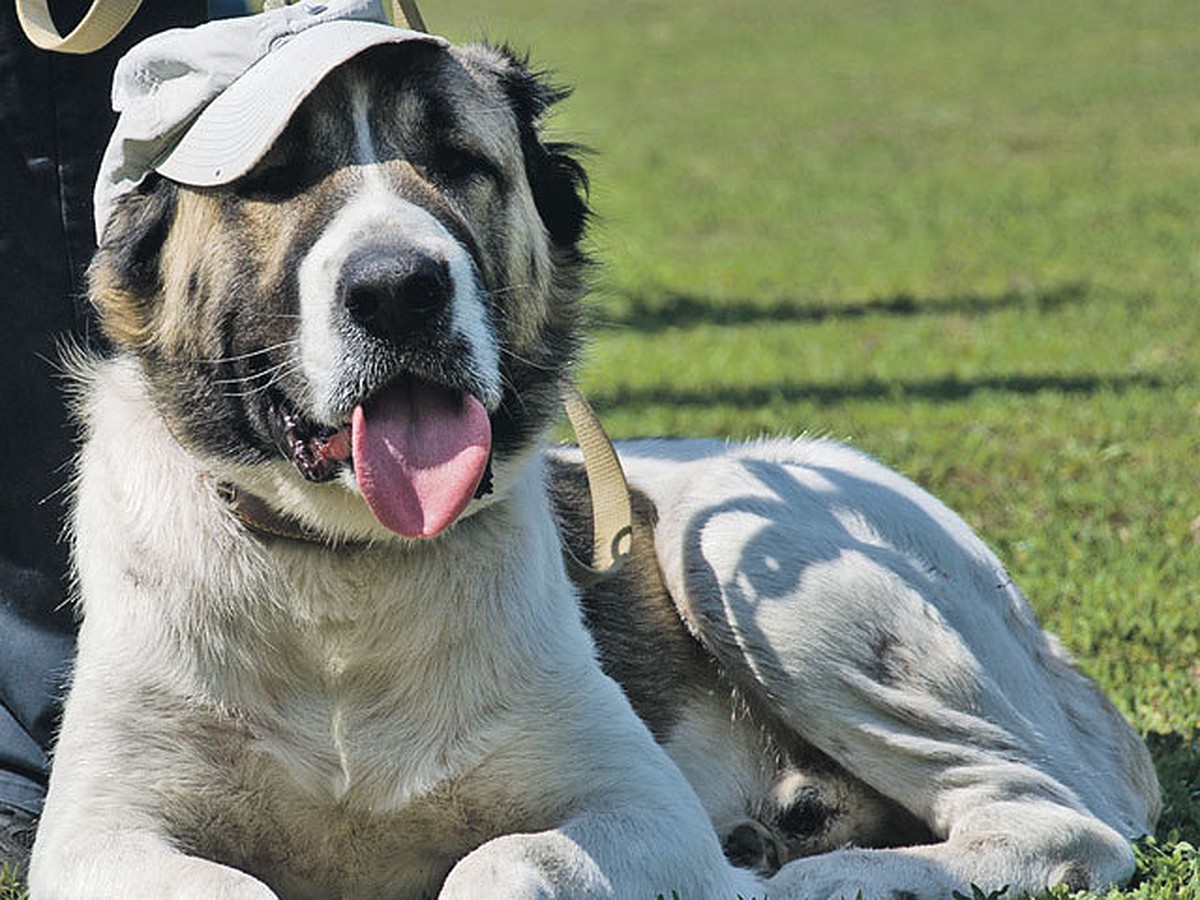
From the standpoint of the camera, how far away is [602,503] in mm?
4617

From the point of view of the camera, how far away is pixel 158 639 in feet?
12.7

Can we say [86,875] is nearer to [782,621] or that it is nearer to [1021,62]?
[782,621]

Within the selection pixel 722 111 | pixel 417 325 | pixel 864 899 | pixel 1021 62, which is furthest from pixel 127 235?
pixel 1021 62

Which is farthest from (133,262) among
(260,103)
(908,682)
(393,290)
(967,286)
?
(967,286)

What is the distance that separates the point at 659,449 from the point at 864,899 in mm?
1461

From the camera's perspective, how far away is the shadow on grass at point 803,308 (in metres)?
13.1

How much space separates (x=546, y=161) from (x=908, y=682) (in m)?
1.41

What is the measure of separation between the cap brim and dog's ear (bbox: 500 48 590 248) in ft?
1.55

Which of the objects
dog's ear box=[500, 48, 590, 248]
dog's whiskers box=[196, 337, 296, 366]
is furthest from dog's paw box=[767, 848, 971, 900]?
dog's whiskers box=[196, 337, 296, 366]

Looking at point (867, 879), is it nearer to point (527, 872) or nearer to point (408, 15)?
point (527, 872)

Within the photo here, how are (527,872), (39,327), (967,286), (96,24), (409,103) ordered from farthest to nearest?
(967,286), (39,327), (96,24), (409,103), (527,872)

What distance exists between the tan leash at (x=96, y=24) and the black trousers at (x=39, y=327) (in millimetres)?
405

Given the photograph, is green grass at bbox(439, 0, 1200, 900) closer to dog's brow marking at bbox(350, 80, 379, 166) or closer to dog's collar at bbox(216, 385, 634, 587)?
dog's collar at bbox(216, 385, 634, 587)

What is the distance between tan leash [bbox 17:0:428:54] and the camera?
4.14 metres
